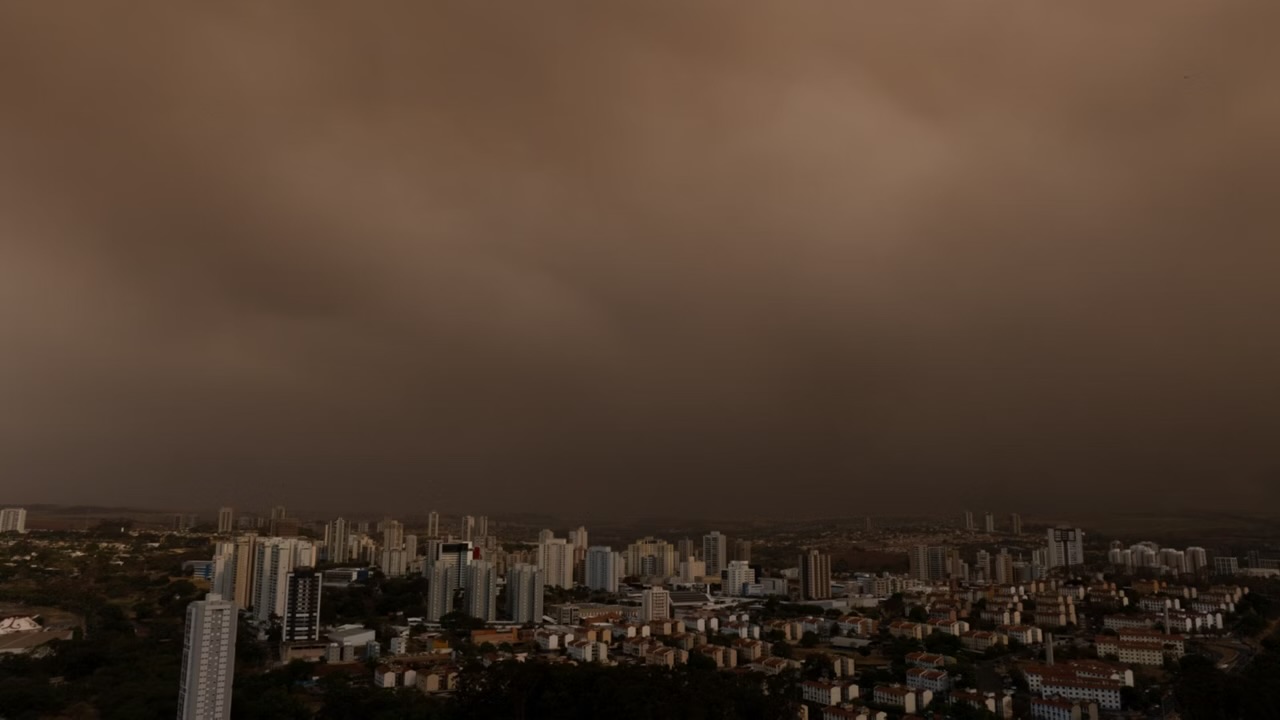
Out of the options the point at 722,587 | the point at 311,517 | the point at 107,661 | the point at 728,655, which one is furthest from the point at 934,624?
the point at 311,517

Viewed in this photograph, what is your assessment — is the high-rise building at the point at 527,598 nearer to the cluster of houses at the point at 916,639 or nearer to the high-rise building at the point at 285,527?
the cluster of houses at the point at 916,639

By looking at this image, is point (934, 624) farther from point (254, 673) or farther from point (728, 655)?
point (254, 673)

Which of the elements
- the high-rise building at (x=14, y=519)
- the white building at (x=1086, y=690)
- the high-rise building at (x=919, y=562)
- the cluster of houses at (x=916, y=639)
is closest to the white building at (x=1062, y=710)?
the cluster of houses at (x=916, y=639)

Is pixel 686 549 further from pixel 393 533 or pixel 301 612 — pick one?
pixel 301 612

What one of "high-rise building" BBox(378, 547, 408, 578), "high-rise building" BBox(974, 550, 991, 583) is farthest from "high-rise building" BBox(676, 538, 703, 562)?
"high-rise building" BBox(378, 547, 408, 578)

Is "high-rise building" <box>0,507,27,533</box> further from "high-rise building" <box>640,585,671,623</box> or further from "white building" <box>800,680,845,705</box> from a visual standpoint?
"white building" <box>800,680,845,705</box>

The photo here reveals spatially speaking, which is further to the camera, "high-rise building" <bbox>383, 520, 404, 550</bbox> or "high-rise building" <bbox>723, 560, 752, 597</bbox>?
"high-rise building" <bbox>723, 560, 752, 597</bbox>
